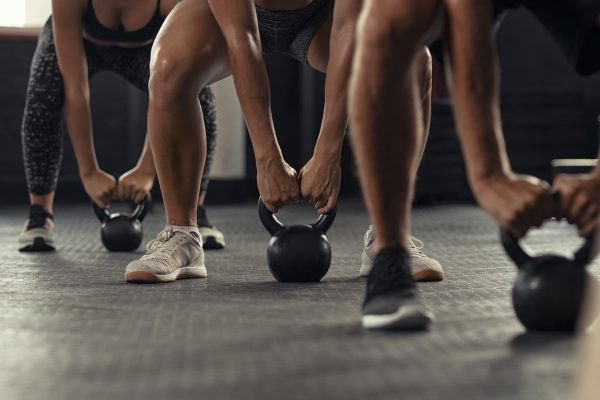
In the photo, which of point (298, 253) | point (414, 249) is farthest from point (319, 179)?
point (414, 249)

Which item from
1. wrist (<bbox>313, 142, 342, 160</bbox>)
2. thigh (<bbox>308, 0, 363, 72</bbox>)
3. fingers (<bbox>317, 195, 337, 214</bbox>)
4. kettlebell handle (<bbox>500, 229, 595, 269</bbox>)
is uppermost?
thigh (<bbox>308, 0, 363, 72</bbox>)

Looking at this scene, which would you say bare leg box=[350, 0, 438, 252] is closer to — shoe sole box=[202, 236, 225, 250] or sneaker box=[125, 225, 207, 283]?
sneaker box=[125, 225, 207, 283]

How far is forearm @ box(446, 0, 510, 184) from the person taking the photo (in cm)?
149

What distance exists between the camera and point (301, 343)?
1447 millimetres

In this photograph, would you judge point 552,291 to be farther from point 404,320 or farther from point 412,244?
point 412,244

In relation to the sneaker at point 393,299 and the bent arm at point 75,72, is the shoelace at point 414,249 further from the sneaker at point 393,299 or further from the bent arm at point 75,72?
the bent arm at point 75,72

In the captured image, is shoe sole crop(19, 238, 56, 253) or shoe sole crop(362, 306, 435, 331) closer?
→ shoe sole crop(362, 306, 435, 331)

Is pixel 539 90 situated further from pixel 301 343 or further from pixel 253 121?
pixel 301 343

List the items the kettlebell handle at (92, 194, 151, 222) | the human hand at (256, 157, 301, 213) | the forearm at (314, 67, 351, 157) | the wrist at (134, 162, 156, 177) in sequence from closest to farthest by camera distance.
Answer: the human hand at (256, 157, 301, 213), the forearm at (314, 67, 351, 157), the wrist at (134, 162, 156, 177), the kettlebell handle at (92, 194, 151, 222)

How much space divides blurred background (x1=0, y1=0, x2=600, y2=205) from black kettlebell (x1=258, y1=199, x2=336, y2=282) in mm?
3612

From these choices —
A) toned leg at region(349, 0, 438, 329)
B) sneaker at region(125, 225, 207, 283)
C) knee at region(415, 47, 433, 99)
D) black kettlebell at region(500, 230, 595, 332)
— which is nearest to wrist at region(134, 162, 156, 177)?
sneaker at region(125, 225, 207, 283)

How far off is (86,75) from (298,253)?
1208 mm

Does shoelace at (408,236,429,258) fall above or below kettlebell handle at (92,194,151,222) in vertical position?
above

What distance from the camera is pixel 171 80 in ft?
7.20
